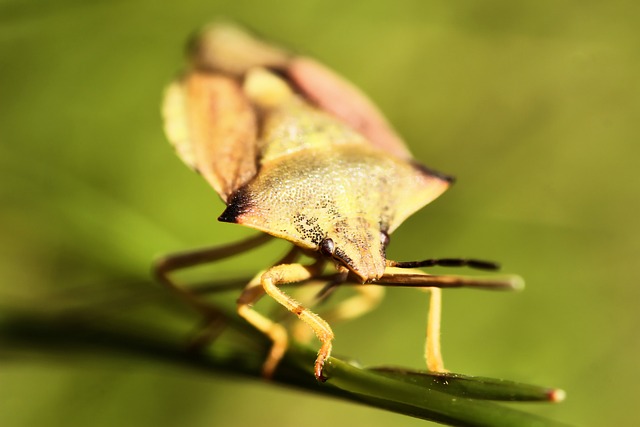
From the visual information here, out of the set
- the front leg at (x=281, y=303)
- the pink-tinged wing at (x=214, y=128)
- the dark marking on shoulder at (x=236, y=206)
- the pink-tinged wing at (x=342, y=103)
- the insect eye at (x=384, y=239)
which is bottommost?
the front leg at (x=281, y=303)

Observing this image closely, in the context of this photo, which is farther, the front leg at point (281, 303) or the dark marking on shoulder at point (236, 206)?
the dark marking on shoulder at point (236, 206)

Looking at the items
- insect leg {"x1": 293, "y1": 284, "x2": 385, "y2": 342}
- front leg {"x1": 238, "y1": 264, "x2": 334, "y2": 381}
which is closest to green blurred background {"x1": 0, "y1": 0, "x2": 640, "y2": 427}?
insect leg {"x1": 293, "y1": 284, "x2": 385, "y2": 342}

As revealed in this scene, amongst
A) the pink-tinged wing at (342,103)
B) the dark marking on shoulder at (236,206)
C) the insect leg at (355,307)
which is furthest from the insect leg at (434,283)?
the pink-tinged wing at (342,103)

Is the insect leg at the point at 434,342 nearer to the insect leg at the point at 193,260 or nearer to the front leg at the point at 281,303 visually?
the front leg at the point at 281,303

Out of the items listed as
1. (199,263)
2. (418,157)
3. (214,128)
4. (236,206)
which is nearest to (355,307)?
(199,263)

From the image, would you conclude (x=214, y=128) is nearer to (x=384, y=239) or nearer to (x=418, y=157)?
(x=384, y=239)

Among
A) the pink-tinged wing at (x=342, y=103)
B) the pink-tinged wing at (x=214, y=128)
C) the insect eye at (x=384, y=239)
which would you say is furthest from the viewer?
the pink-tinged wing at (x=342, y=103)

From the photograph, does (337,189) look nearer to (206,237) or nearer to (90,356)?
(90,356)

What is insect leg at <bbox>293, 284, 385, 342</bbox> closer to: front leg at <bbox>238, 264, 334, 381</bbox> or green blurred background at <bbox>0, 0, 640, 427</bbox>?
front leg at <bbox>238, 264, 334, 381</bbox>
